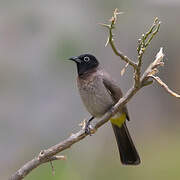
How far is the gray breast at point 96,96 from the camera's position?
13.2 feet

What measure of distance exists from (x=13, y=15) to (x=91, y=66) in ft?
14.4

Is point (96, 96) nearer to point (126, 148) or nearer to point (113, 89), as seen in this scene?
point (113, 89)

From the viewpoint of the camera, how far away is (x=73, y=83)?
796 cm

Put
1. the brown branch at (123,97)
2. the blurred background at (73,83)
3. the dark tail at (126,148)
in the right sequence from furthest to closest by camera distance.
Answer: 1. the blurred background at (73,83)
2. the dark tail at (126,148)
3. the brown branch at (123,97)

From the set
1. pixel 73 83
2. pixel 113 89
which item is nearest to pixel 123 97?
pixel 113 89

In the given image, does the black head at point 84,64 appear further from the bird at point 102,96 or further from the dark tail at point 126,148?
the dark tail at point 126,148

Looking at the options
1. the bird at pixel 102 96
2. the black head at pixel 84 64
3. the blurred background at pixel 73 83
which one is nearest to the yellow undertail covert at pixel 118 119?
the bird at pixel 102 96

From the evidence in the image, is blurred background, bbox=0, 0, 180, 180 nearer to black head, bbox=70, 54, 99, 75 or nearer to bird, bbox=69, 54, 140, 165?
bird, bbox=69, 54, 140, 165

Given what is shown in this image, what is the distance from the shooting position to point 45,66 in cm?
816

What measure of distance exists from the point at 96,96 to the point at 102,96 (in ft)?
0.17

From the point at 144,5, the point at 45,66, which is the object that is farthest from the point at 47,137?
the point at 144,5

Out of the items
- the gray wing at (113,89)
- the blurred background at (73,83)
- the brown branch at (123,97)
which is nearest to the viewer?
the brown branch at (123,97)

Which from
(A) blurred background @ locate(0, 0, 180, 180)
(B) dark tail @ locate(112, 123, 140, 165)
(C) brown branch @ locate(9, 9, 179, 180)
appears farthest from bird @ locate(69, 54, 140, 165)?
(A) blurred background @ locate(0, 0, 180, 180)

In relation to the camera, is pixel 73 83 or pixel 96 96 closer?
pixel 96 96
